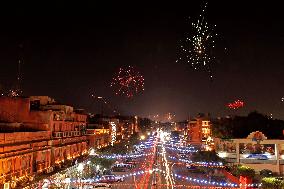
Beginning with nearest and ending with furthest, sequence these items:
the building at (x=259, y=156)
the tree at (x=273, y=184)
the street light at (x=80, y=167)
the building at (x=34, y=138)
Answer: the building at (x=34, y=138) < the tree at (x=273, y=184) < the street light at (x=80, y=167) < the building at (x=259, y=156)

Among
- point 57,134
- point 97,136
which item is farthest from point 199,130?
point 57,134

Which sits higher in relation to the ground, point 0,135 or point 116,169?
point 0,135

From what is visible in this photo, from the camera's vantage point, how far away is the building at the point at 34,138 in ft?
85.8

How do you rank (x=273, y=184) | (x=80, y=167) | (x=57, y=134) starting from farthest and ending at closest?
(x=80, y=167)
(x=57, y=134)
(x=273, y=184)

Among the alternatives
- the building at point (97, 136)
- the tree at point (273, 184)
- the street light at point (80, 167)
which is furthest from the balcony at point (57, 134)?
the building at point (97, 136)

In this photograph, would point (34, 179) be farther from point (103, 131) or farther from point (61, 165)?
point (103, 131)

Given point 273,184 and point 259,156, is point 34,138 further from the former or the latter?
point 259,156

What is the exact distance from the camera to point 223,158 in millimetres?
55875

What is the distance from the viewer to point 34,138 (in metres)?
31.9

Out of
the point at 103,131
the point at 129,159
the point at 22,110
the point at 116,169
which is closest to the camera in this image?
the point at 22,110

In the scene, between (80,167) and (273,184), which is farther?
(80,167)

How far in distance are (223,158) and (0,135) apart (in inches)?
1493

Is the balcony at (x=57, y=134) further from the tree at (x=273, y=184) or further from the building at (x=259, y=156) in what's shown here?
the building at (x=259, y=156)

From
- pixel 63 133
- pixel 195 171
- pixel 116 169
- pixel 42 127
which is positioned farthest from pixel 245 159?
pixel 42 127
